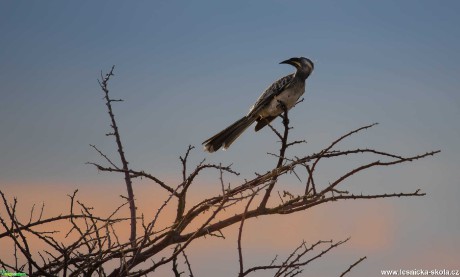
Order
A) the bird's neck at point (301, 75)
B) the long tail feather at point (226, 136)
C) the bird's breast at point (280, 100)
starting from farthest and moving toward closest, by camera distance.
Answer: the bird's neck at point (301, 75)
the bird's breast at point (280, 100)
the long tail feather at point (226, 136)

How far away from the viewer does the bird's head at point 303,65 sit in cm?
776

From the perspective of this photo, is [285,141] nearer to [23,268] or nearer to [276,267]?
[276,267]

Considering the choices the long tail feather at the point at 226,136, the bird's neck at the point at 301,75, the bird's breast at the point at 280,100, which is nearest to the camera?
the long tail feather at the point at 226,136

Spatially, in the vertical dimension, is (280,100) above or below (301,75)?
below

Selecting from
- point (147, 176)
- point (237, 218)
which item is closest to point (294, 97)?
point (147, 176)

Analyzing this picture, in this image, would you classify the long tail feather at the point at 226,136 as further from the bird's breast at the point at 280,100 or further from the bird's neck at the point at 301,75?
the bird's neck at the point at 301,75

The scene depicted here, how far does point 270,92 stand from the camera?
7.43 meters

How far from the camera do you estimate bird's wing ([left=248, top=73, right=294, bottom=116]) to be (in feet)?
23.9

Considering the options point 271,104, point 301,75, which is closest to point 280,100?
point 271,104

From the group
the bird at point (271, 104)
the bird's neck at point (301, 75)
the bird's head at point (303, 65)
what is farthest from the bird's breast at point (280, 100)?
the bird's head at point (303, 65)

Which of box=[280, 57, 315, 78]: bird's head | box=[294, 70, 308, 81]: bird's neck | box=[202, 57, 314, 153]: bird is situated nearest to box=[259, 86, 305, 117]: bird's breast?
box=[202, 57, 314, 153]: bird

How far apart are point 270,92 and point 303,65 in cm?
73

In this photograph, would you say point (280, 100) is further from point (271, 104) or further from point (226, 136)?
point (226, 136)

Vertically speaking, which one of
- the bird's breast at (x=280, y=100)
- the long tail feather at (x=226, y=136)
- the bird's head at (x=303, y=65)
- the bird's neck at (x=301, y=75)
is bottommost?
the long tail feather at (x=226, y=136)
